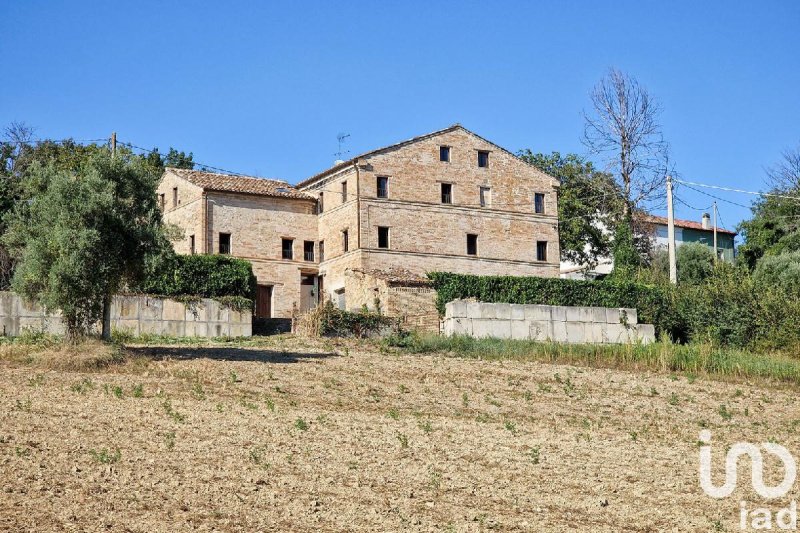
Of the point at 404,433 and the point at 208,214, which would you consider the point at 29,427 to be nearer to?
the point at 404,433

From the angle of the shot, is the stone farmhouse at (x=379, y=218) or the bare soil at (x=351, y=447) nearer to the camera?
the bare soil at (x=351, y=447)

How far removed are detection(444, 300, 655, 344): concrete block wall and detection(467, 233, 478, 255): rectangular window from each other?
557 inches

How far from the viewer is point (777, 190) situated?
7406 cm

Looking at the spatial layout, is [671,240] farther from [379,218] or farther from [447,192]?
[379,218]

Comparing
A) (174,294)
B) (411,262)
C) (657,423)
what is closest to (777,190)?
(411,262)

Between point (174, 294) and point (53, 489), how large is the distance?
25856 millimetres

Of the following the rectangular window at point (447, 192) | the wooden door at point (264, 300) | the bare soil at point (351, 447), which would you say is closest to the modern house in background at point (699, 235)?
the rectangular window at point (447, 192)

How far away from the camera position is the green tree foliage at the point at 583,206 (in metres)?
67.4

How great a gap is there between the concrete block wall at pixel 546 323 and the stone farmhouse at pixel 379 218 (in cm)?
1228

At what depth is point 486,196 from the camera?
59750 mm

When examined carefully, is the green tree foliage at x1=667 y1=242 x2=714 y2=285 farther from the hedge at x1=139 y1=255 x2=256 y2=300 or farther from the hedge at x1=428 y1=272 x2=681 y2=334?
the hedge at x1=139 y1=255 x2=256 y2=300

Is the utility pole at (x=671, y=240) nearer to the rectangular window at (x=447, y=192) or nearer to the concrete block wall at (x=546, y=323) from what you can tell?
the concrete block wall at (x=546, y=323)

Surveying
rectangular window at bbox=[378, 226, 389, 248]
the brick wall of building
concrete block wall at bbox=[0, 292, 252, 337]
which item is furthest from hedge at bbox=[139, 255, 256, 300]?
the brick wall of building

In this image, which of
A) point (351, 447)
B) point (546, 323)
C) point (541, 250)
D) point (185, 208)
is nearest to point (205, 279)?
point (546, 323)
